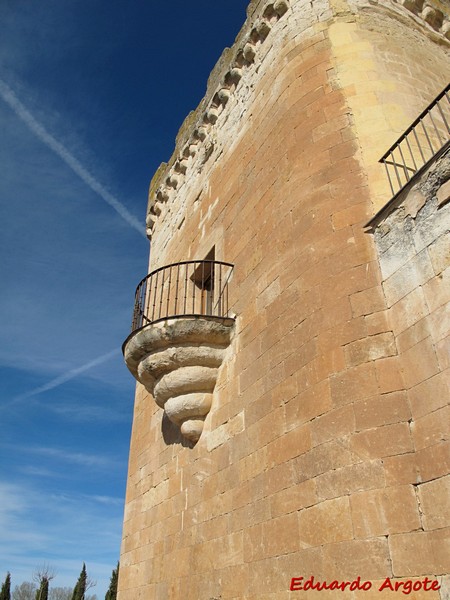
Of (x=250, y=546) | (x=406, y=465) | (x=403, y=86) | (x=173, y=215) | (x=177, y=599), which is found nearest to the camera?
(x=406, y=465)

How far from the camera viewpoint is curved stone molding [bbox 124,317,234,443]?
18.8ft

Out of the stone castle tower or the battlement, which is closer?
the stone castle tower

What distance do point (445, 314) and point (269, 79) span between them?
4597 millimetres

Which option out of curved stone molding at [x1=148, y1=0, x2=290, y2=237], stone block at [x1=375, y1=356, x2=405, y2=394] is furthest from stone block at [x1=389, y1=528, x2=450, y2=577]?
curved stone molding at [x1=148, y1=0, x2=290, y2=237]

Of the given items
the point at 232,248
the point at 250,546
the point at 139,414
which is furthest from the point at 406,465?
the point at 139,414

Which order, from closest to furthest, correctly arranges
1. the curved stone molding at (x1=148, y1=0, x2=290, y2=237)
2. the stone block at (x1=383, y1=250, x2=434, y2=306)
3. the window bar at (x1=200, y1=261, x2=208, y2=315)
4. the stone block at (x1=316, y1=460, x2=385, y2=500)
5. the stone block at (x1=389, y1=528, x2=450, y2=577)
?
the stone block at (x1=389, y1=528, x2=450, y2=577) → the stone block at (x1=316, y1=460, x2=385, y2=500) → the stone block at (x1=383, y1=250, x2=434, y2=306) → the curved stone molding at (x1=148, y1=0, x2=290, y2=237) → the window bar at (x1=200, y1=261, x2=208, y2=315)

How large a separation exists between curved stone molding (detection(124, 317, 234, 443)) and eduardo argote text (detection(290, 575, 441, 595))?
2.44 meters

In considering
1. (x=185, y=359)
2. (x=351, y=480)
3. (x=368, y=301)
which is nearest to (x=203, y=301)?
(x=185, y=359)

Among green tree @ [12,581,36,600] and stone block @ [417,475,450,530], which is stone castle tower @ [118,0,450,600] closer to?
stone block @ [417,475,450,530]

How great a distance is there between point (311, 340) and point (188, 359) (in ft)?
6.39

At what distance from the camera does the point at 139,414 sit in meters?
8.44

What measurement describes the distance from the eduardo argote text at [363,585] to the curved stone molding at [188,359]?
8.00 ft

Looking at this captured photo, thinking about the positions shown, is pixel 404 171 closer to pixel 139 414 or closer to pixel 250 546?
pixel 250 546

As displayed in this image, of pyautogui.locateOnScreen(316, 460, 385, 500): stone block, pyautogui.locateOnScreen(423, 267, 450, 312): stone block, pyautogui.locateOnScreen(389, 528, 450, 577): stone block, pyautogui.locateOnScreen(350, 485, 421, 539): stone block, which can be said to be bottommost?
pyautogui.locateOnScreen(389, 528, 450, 577): stone block
